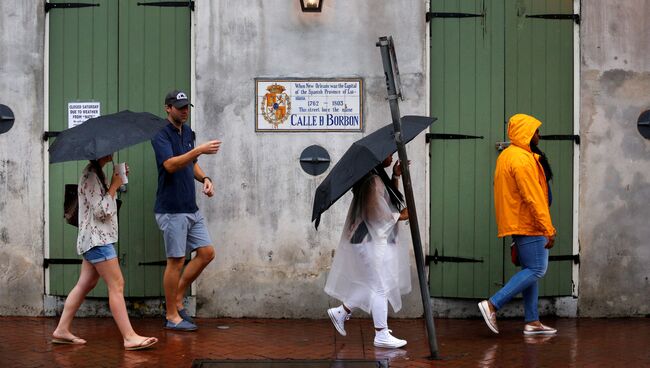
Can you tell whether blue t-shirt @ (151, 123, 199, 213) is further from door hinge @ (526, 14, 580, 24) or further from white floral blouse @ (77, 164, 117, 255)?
door hinge @ (526, 14, 580, 24)

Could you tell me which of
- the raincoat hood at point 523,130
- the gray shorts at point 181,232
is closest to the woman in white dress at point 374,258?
the raincoat hood at point 523,130

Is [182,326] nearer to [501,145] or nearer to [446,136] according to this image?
[446,136]

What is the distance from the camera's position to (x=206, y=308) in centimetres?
859

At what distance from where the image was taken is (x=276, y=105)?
28.2 ft

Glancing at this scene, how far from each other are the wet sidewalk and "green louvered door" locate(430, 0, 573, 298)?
1.86ft

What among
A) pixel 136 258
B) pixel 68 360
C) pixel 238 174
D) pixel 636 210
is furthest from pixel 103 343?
pixel 636 210

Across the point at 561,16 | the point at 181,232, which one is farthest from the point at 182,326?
the point at 561,16

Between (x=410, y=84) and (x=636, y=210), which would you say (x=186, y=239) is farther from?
(x=636, y=210)

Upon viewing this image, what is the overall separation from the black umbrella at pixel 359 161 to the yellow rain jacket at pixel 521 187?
1.01 m

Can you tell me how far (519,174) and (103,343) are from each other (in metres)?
3.53

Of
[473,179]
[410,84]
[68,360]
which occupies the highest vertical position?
[410,84]

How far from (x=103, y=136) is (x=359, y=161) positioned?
182 centimetres

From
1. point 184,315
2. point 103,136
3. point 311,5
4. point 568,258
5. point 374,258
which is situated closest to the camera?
point 103,136

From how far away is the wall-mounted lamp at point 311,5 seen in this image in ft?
27.8
